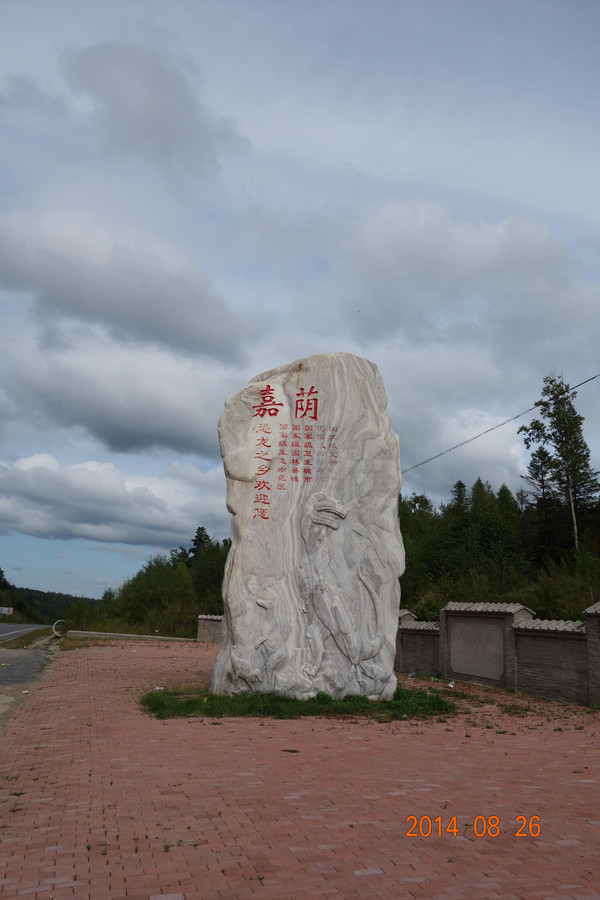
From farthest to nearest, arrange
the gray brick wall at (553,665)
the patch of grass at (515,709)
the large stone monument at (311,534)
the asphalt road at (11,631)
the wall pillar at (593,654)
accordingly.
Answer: the asphalt road at (11,631) → the gray brick wall at (553,665) → the wall pillar at (593,654) → the patch of grass at (515,709) → the large stone monument at (311,534)

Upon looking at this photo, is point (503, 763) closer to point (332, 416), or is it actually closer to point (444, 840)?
point (444, 840)

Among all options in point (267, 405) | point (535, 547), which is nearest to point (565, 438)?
point (535, 547)

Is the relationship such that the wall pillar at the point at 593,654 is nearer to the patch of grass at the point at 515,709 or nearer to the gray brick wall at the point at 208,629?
the patch of grass at the point at 515,709

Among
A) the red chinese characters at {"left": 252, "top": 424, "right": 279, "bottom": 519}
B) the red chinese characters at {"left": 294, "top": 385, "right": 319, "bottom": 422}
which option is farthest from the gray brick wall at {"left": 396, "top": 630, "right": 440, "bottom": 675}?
the red chinese characters at {"left": 294, "top": 385, "right": 319, "bottom": 422}

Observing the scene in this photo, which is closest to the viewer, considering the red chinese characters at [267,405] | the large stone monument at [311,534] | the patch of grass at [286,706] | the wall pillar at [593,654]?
the patch of grass at [286,706]

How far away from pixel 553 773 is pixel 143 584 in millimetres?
22035

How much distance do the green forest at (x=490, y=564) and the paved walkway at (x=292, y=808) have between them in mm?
5570

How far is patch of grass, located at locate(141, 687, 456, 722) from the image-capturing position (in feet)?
25.6

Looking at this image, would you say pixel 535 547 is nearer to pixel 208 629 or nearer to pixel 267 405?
pixel 208 629

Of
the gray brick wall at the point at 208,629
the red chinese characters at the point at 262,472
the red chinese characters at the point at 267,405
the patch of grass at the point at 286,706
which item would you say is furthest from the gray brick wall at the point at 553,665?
the gray brick wall at the point at 208,629

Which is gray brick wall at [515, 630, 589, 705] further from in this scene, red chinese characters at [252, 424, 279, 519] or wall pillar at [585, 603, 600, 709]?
red chinese characters at [252, 424, 279, 519]
